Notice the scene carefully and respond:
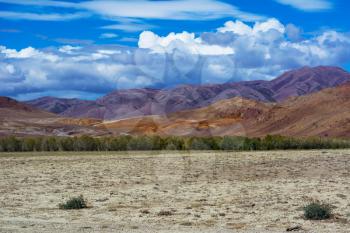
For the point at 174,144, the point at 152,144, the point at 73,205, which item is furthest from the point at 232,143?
the point at 73,205

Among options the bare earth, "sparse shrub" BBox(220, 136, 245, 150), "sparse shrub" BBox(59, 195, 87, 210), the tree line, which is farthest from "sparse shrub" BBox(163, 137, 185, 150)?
"sparse shrub" BBox(59, 195, 87, 210)

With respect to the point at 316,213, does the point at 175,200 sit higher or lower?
lower

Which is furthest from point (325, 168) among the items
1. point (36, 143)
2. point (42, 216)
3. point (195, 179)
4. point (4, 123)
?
point (4, 123)

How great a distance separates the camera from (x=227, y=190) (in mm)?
28234

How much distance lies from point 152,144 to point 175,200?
6452cm

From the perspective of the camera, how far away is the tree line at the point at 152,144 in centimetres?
8825

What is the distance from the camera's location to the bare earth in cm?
1802

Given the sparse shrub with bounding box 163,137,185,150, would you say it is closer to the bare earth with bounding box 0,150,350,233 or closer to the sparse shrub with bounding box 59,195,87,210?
the bare earth with bounding box 0,150,350,233

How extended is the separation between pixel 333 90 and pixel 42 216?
477ft

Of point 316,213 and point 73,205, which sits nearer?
point 316,213

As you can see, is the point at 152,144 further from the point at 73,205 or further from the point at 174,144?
the point at 73,205

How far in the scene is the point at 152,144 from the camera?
89.1 meters

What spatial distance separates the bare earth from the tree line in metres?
48.4

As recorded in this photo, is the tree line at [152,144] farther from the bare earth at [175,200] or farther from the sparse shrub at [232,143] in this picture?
the bare earth at [175,200]
